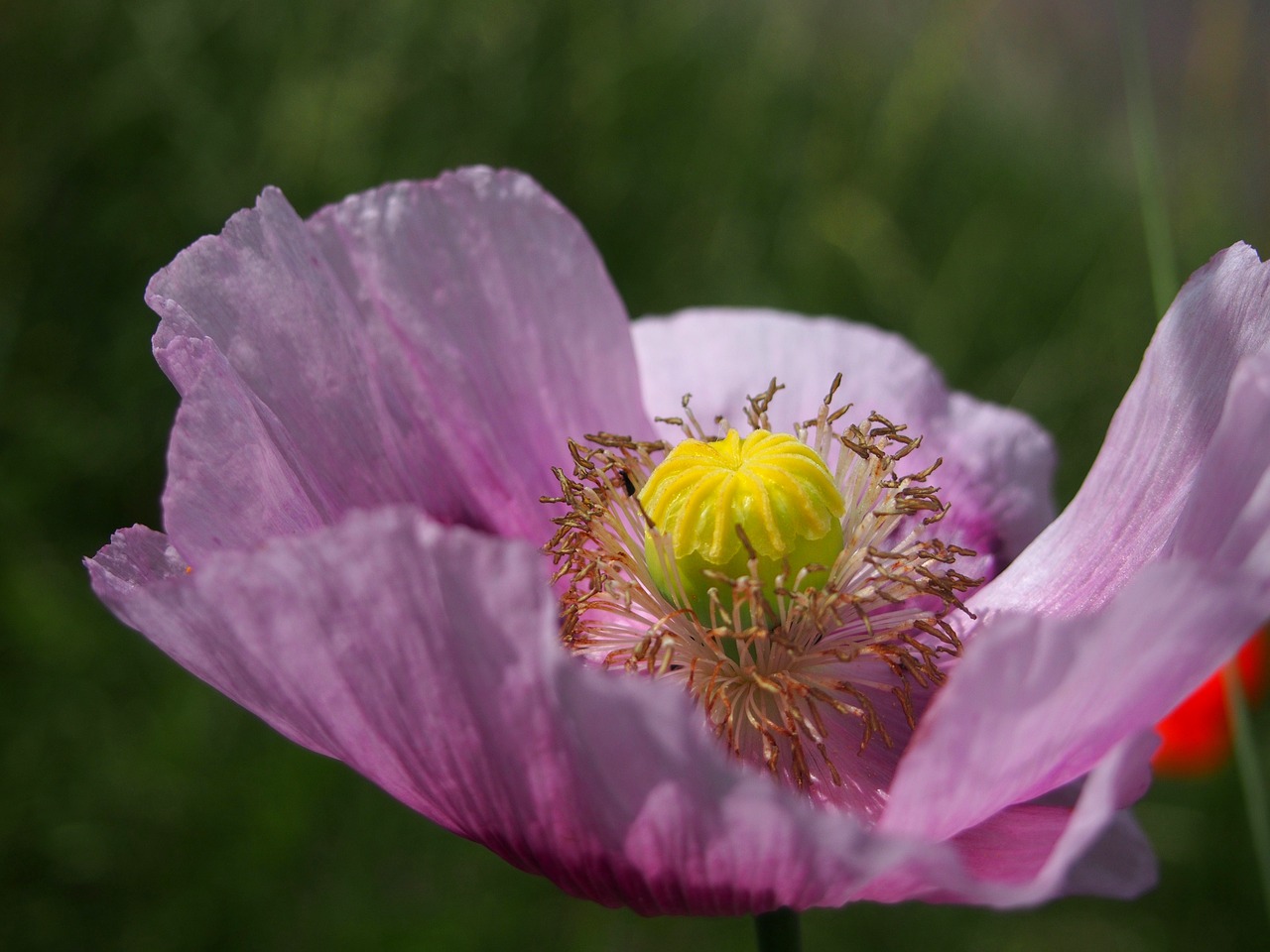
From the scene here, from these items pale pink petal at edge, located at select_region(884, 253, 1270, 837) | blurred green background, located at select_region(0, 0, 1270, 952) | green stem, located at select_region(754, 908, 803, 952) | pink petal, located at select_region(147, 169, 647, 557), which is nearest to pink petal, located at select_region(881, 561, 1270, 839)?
pale pink petal at edge, located at select_region(884, 253, 1270, 837)

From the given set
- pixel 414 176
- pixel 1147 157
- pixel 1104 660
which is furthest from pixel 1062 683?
pixel 414 176

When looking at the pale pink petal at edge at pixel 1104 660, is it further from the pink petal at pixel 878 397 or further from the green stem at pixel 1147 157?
the pink petal at pixel 878 397

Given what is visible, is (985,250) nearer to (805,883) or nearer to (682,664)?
(682,664)

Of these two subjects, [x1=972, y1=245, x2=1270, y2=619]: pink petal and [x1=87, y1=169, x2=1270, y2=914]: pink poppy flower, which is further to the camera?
[x1=972, y1=245, x2=1270, y2=619]: pink petal

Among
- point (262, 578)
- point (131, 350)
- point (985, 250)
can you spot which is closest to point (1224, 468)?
point (262, 578)

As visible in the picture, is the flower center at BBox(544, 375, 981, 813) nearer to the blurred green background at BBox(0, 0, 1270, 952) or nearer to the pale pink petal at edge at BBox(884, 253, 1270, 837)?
the pale pink petal at edge at BBox(884, 253, 1270, 837)

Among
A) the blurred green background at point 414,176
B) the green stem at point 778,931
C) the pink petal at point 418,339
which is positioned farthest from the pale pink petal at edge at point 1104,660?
the blurred green background at point 414,176
